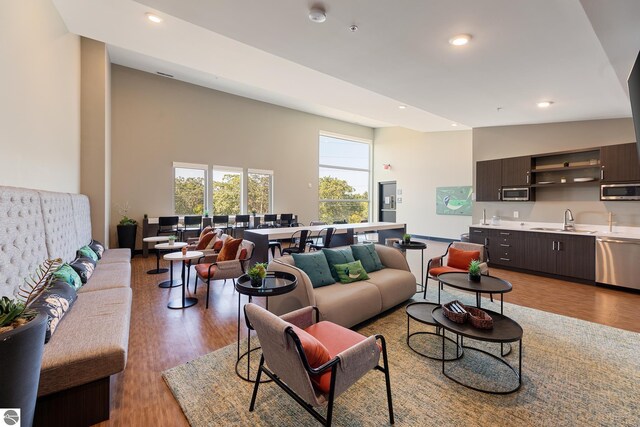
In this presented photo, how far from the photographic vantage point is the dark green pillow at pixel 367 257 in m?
3.66

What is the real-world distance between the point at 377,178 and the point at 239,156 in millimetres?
5428

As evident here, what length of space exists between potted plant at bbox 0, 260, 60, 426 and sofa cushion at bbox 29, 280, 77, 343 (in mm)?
669

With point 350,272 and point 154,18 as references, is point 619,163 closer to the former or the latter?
point 350,272

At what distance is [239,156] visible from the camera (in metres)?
8.50

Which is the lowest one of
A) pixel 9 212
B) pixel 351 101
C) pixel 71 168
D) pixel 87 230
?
pixel 87 230

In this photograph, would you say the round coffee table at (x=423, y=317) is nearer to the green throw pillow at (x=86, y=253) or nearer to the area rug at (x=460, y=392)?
the area rug at (x=460, y=392)

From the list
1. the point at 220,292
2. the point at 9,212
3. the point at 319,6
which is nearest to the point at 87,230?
the point at 220,292

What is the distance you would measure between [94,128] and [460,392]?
6.63 meters

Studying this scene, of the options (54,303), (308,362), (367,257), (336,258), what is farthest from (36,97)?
(367,257)

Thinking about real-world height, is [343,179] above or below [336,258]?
above

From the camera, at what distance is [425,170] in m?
9.62

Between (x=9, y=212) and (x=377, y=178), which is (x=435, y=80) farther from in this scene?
(x=377, y=178)

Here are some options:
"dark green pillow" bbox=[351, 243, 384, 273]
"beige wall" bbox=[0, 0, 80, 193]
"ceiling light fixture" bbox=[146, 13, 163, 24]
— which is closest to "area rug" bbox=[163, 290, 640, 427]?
"dark green pillow" bbox=[351, 243, 384, 273]

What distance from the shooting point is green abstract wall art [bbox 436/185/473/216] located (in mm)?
8578
